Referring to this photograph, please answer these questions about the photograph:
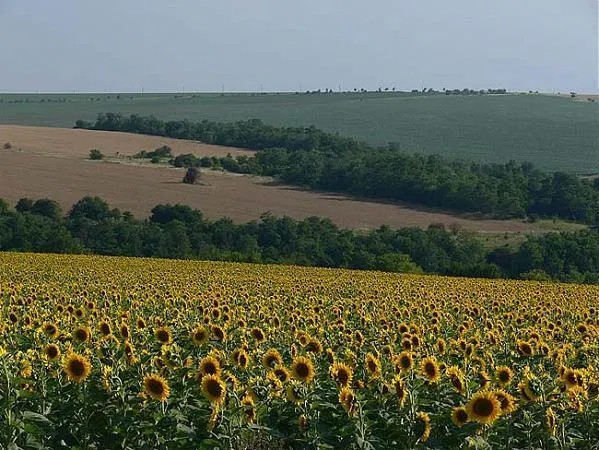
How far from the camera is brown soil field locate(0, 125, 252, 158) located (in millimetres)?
93625

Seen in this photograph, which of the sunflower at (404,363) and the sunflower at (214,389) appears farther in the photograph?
the sunflower at (404,363)

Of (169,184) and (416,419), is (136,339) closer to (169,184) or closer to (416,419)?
(416,419)

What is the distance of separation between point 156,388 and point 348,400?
1178 mm

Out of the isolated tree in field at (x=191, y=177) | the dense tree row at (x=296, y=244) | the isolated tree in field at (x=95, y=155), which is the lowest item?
the dense tree row at (x=296, y=244)

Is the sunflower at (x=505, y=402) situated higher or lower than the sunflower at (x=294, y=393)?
higher

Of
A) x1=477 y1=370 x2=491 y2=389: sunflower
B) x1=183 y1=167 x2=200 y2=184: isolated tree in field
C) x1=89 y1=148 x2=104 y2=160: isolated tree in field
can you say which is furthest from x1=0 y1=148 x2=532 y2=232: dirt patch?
x1=477 y1=370 x2=491 y2=389: sunflower

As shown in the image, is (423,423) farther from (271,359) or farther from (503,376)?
(271,359)

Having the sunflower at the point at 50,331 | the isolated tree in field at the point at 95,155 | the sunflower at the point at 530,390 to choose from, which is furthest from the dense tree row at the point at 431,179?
the sunflower at the point at 530,390

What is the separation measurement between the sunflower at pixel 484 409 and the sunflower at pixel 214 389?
1.46 metres

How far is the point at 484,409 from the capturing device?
5496 millimetres

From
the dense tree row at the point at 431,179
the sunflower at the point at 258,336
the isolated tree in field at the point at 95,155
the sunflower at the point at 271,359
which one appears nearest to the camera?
the sunflower at the point at 271,359

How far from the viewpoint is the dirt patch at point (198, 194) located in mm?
63406

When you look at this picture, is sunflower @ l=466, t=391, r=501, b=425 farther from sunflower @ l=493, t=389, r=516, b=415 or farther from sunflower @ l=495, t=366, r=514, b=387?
sunflower @ l=495, t=366, r=514, b=387

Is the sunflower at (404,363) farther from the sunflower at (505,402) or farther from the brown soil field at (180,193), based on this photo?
the brown soil field at (180,193)
